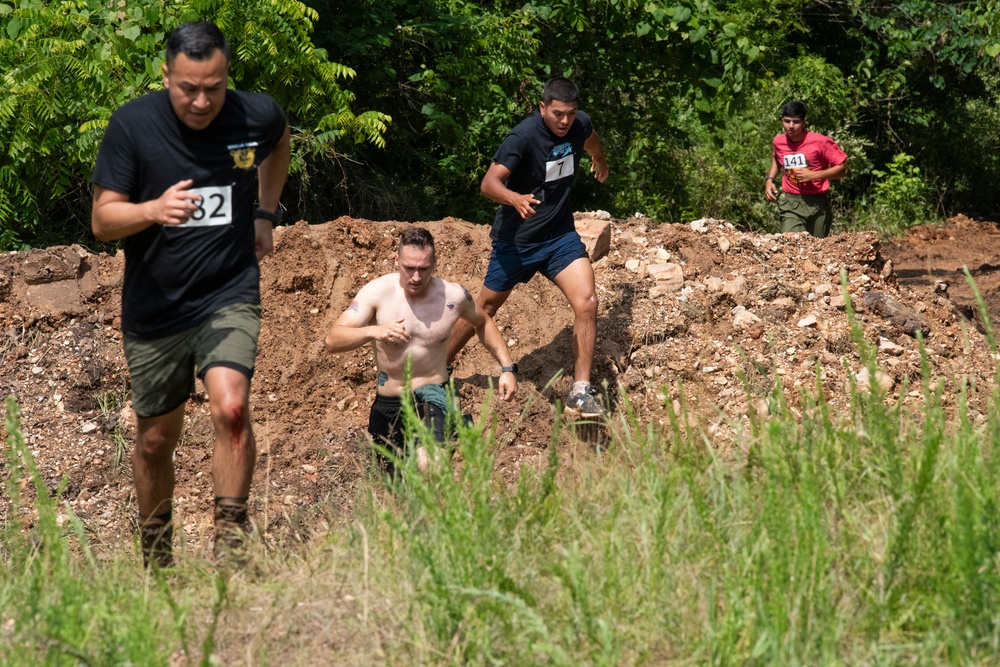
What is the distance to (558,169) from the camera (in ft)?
23.4

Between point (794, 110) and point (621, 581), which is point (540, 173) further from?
point (794, 110)

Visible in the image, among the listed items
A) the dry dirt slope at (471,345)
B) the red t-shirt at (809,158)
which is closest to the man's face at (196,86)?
the dry dirt slope at (471,345)

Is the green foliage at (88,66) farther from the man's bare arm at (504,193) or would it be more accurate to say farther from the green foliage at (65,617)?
the green foliage at (65,617)

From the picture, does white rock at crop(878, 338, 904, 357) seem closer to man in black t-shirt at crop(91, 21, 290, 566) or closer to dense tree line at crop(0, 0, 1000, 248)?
dense tree line at crop(0, 0, 1000, 248)

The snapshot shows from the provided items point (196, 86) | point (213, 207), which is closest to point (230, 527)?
point (213, 207)

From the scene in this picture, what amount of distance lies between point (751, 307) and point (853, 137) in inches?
334

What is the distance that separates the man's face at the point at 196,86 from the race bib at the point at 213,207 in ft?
0.81

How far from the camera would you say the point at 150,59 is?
857 centimetres

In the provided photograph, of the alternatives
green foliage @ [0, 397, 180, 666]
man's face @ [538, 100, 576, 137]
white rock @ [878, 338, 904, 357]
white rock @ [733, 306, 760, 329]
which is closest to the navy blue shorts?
man's face @ [538, 100, 576, 137]

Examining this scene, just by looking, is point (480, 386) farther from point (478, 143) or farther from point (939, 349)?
point (478, 143)

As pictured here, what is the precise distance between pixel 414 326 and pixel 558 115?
5.48 ft

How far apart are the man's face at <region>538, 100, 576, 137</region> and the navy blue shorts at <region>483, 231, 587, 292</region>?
64cm

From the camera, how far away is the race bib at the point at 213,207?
456cm

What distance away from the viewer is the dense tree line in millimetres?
8695
